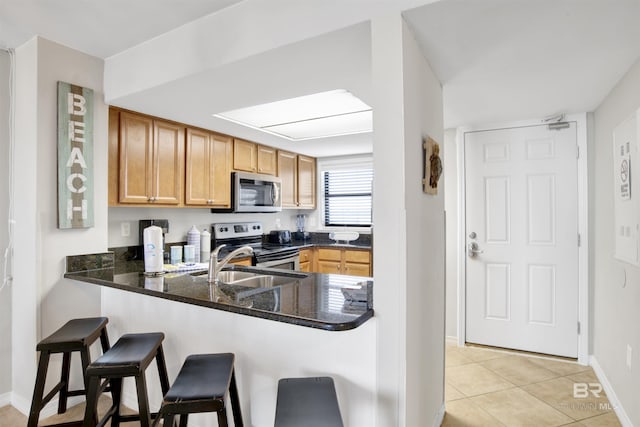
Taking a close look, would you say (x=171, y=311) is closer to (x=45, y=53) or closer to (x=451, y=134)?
(x=45, y=53)

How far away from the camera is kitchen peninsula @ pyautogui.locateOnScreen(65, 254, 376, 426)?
143 cm

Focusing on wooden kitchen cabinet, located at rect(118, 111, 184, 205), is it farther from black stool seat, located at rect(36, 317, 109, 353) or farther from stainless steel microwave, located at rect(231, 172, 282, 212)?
black stool seat, located at rect(36, 317, 109, 353)

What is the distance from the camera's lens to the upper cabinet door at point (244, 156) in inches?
144

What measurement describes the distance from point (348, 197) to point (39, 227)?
3570 millimetres

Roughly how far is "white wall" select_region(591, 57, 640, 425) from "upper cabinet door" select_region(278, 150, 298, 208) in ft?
10.2

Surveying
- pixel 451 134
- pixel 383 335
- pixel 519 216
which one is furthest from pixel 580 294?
pixel 383 335

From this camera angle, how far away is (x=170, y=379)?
1.99m

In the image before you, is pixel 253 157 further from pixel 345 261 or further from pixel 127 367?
pixel 127 367

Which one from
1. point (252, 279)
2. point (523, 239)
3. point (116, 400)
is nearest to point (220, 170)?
point (252, 279)

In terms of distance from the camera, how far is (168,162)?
2967 mm

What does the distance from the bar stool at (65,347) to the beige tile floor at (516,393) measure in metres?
2.07

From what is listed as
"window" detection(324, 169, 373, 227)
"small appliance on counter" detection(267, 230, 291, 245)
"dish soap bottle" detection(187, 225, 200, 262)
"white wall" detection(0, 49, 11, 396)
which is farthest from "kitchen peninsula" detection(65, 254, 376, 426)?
"window" detection(324, 169, 373, 227)

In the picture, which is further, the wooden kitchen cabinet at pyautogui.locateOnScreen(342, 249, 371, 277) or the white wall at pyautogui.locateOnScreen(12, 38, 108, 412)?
the wooden kitchen cabinet at pyautogui.locateOnScreen(342, 249, 371, 277)

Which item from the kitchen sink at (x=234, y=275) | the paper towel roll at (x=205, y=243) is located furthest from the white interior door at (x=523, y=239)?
the paper towel roll at (x=205, y=243)
